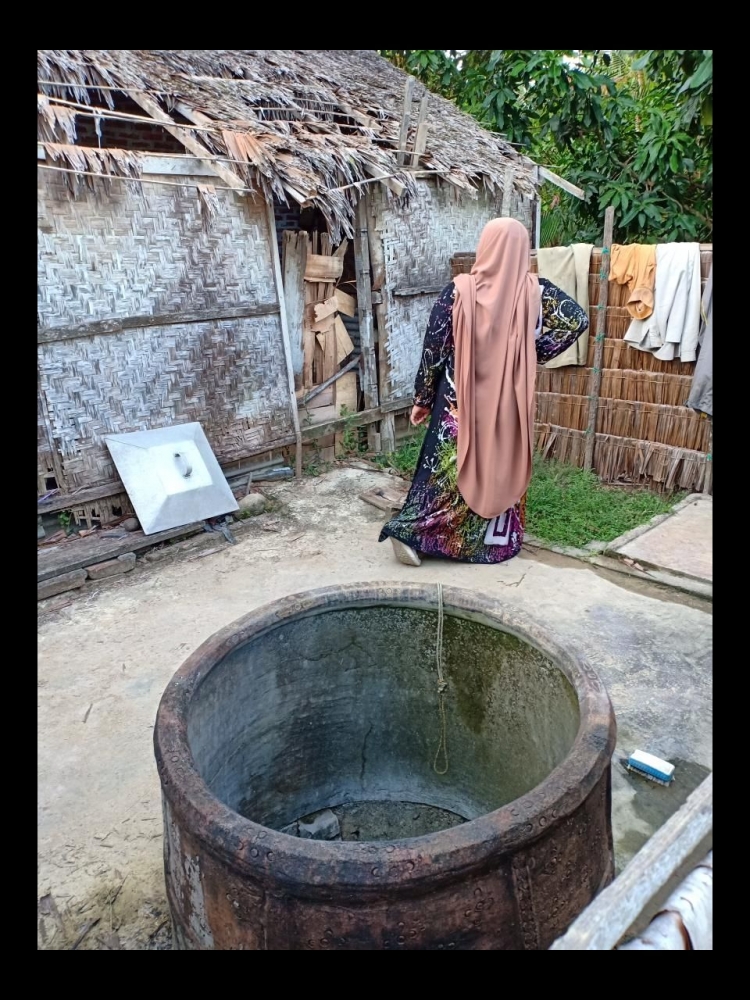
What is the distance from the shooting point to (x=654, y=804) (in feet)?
8.54

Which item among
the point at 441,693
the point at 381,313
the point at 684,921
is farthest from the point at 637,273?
the point at 684,921

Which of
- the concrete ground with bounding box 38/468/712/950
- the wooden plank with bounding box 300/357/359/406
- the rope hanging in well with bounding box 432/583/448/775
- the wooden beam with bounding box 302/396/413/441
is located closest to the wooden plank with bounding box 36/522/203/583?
the concrete ground with bounding box 38/468/712/950

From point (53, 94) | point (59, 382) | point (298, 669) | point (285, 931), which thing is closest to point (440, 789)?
point (298, 669)

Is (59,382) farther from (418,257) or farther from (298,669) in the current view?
(418,257)

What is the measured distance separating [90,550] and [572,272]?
13.4ft

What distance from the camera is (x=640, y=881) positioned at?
0.88m

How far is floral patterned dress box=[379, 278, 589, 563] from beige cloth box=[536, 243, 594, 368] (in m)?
1.47

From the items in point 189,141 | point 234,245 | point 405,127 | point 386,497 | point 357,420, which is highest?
point 405,127

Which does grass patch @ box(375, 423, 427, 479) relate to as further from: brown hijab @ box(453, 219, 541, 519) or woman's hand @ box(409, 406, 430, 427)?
brown hijab @ box(453, 219, 541, 519)

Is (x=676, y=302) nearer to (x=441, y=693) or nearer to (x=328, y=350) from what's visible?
(x=328, y=350)

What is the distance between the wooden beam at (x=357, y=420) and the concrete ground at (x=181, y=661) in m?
0.85

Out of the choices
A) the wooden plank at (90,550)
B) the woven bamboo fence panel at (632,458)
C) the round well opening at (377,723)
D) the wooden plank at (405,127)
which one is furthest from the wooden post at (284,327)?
the round well opening at (377,723)

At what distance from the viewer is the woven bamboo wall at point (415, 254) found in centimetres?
635

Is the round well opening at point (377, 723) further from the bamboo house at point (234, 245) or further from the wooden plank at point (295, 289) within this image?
the wooden plank at point (295, 289)
